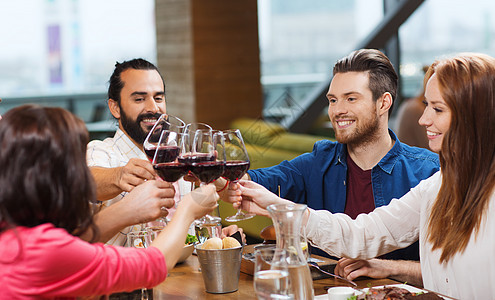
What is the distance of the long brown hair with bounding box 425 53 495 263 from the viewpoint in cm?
176

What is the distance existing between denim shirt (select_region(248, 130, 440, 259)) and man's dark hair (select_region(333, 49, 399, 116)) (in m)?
0.20

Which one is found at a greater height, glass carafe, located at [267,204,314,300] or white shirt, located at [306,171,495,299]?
glass carafe, located at [267,204,314,300]

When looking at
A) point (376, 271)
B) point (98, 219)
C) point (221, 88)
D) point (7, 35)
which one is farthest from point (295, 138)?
point (7, 35)

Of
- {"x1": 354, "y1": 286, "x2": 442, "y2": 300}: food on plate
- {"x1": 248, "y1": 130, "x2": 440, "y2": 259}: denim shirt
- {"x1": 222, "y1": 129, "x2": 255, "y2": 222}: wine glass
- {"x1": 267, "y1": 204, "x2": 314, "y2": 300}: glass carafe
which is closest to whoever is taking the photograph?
{"x1": 267, "y1": 204, "x2": 314, "y2": 300}: glass carafe

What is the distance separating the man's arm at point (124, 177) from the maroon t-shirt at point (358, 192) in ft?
3.36

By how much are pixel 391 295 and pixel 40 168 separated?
91 cm

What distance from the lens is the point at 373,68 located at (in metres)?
2.57

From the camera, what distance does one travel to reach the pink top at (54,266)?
1.20m

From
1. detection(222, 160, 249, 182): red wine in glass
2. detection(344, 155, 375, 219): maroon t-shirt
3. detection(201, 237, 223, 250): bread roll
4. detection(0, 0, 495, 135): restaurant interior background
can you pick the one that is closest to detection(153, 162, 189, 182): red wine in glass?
detection(222, 160, 249, 182): red wine in glass

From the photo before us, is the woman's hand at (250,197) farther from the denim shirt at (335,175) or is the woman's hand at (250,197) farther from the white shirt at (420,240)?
the denim shirt at (335,175)

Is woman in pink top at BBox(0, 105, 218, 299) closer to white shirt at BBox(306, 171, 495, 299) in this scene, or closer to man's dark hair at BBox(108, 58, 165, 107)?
white shirt at BBox(306, 171, 495, 299)

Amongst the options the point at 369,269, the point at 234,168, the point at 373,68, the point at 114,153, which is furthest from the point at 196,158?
the point at 373,68

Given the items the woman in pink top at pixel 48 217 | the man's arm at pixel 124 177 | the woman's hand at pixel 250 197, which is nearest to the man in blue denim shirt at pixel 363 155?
the woman's hand at pixel 250 197

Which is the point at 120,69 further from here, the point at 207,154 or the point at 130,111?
the point at 207,154
